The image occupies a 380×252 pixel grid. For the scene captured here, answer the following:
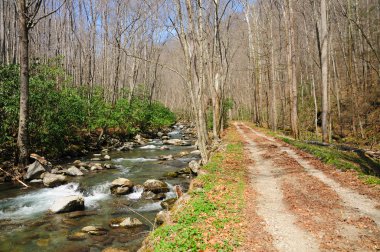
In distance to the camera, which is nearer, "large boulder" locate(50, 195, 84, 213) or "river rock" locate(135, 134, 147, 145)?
"large boulder" locate(50, 195, 84, 213)

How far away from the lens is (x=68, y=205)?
10.2 meters

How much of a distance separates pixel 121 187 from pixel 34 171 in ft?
15.4

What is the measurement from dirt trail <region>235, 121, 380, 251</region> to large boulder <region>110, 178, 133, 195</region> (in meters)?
5.58

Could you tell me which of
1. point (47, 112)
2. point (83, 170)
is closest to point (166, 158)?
point (83, 170)

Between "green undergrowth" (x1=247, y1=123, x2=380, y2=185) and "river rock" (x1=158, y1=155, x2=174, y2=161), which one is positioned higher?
"green undergrowth" (x1=247, y1=123, x2=380, y2=185)

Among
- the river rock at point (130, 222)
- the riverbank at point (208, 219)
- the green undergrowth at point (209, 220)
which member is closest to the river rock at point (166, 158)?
the riverbank at point (208, 219)

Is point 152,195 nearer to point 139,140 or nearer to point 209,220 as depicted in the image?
point 209,220

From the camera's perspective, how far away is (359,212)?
20.9ft

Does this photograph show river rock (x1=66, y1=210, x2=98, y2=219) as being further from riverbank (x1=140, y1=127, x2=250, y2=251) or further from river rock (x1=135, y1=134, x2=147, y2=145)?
river rock (x1=135, y1=134, x2=147, y2=145)

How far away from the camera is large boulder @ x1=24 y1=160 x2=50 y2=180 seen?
537 inches

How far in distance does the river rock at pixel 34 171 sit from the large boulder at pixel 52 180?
678 millimetres

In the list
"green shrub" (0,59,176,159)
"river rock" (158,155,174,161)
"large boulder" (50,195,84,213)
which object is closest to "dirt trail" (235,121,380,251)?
"large boulder" (50,195,84,213)

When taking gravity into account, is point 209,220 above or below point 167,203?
above

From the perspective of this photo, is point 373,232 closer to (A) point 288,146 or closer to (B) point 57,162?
(A) point 288,146
